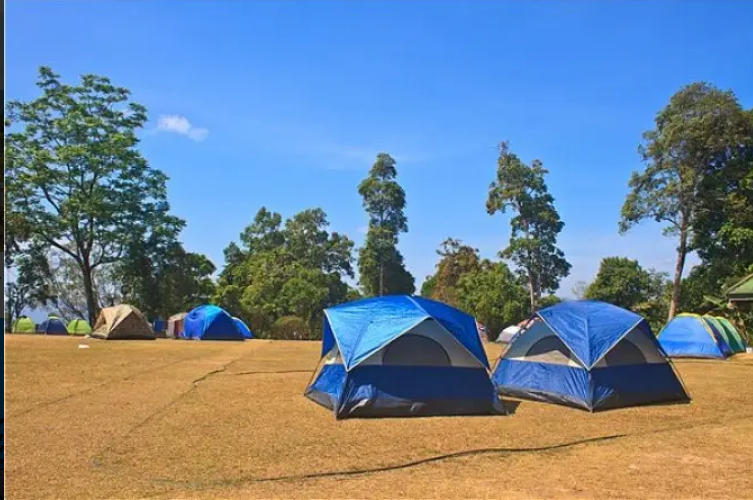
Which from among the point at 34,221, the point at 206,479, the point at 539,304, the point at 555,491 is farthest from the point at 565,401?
the point at 34,221

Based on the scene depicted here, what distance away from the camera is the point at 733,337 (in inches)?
849

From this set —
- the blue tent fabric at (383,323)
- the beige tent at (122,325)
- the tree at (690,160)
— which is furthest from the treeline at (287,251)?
the blue tent fabric at (383,323)

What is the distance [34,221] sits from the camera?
33969mm

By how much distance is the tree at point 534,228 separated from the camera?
3969 centimetres

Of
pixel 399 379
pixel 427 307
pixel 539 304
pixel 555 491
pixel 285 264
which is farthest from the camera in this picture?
pixel 285 264

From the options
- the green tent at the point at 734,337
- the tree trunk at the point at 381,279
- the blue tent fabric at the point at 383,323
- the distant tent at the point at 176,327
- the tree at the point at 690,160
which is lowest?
the green tent at the point at 734,337

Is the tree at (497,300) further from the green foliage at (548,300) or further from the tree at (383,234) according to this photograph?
the tree at (383,234)

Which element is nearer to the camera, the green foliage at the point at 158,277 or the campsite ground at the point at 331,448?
the campsite ground at the point at 331,448

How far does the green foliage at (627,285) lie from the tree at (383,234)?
15906mm

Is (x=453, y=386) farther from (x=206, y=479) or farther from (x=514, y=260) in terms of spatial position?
(x=514, y=260)

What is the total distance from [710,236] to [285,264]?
28.9 metres

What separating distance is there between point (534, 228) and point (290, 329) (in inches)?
724

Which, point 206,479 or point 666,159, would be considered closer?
point 206,479

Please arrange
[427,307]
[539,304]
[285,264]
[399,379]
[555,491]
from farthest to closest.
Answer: [285,264], [539,304], [427,307], [399,379], [555,491]
